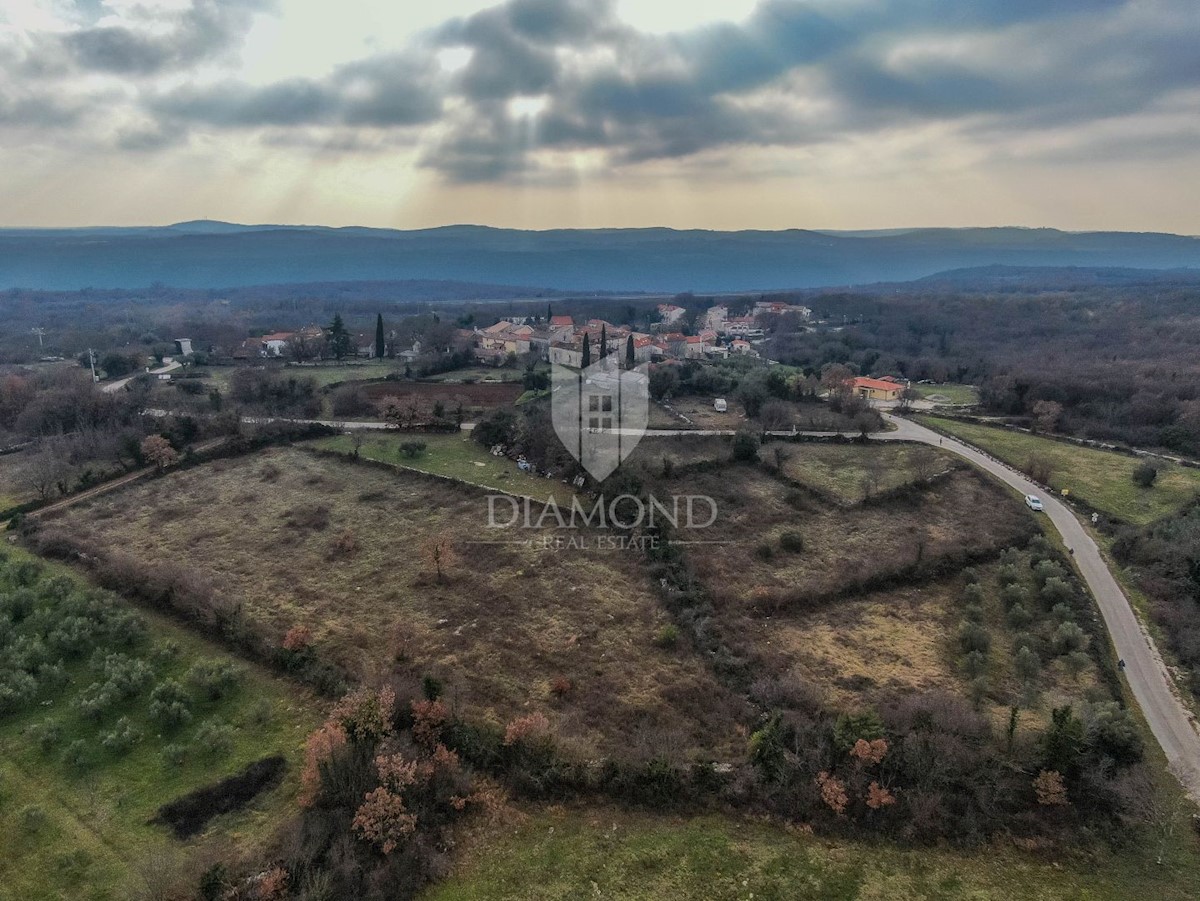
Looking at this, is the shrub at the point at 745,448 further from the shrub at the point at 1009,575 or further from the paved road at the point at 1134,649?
Result: the shrub at the point at 1009,575

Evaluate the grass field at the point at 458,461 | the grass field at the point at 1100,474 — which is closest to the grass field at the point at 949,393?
the grass field at the point at 1100,474

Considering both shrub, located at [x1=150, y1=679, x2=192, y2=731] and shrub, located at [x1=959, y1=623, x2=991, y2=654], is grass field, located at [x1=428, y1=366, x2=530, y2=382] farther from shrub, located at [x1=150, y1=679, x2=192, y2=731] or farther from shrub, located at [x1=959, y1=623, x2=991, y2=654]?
shrub, located at [x1=959, y1=623, x2=991, y2=654]

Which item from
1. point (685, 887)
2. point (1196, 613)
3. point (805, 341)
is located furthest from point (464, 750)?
point (805, 341)

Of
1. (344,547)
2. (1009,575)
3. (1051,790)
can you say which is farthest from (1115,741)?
(344,547)

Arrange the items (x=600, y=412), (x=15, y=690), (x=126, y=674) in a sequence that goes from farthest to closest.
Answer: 1. (x=600, y=412)
2. (x=126, y=674)
3. (x=15, y=690)

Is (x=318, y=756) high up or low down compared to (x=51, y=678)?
up

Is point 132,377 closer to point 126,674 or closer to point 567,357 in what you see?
point 567,357

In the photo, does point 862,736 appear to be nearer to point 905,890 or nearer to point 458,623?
point 905,890
